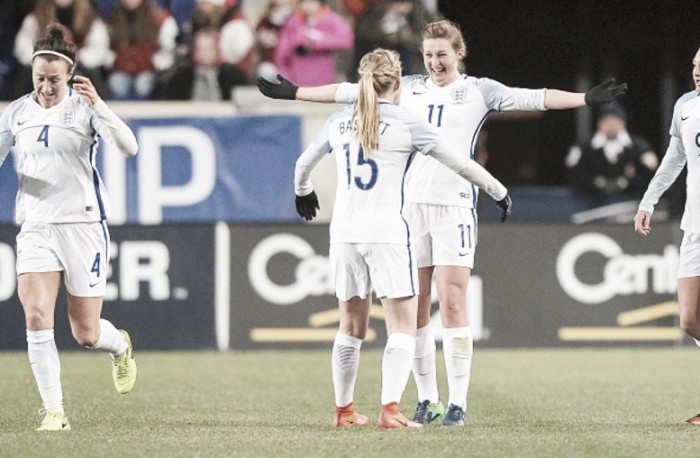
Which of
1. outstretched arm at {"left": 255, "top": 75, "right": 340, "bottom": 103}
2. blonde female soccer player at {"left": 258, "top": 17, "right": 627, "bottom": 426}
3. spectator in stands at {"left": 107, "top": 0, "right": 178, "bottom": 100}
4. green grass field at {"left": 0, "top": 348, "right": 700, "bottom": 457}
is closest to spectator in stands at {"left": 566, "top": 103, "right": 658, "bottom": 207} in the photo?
green grass field at {"left": 0, "top": 348, "right": 700, "bottom": 457}

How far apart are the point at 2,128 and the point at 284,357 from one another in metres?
5.79

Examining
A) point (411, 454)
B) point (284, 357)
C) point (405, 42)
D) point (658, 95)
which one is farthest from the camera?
point (658, 95)

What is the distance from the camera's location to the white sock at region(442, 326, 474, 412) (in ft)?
29.0

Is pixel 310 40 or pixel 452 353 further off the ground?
pixel 310 40

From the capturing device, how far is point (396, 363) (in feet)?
27.3

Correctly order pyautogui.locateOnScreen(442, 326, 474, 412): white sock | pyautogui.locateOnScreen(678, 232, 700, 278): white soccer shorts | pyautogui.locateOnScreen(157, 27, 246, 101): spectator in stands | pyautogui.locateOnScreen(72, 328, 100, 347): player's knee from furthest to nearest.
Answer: pyautogui.locateOnScreen(157, 27, 246, 101): spectator in stands, pyautogui.locateOnScreen(678, 232, 700, 278): white soccer shorts, pyautogui.locateOnScreen(72, 328, 100, 347): player's knee, pyautogui.locateOnScreen(442, 326, 474, 412): white sock

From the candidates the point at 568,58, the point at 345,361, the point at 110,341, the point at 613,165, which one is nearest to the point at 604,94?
the point at 345,361

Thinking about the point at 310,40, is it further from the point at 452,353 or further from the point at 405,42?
the point at 452,353

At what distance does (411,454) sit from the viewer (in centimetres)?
736

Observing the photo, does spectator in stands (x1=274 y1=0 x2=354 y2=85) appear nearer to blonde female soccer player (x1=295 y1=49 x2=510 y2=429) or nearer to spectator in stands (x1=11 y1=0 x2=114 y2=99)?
spectator in stands (x1=11 y1=0 x2=114 y2=99)

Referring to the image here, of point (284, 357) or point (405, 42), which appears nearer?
point (284, 357)

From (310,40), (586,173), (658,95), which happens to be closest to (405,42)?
(310,40)

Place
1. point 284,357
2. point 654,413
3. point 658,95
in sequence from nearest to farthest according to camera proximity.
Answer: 1. point 654,413
2. point 284,357
3. point 658,95

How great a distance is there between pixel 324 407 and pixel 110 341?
151 cm
